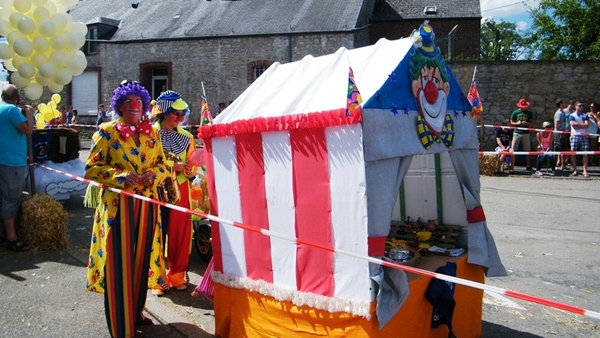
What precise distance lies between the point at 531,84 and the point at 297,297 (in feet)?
52.3

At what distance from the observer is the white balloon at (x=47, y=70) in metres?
7.51

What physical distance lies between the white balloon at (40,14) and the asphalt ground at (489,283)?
9.64 feet

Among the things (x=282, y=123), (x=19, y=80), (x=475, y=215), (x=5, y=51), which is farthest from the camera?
(x=19, y=80)

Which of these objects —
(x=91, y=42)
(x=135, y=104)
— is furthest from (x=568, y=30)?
(x=135, y=104)

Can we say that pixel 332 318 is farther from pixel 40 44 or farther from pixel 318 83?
pixel 40 44

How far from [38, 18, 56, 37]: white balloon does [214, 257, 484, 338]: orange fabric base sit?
196 inches

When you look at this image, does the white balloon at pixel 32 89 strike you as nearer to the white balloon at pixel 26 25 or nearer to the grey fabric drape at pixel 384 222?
the white balloon at pixel 26 25

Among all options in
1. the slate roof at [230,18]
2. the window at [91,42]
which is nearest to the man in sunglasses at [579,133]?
the slate roof at [230,18]

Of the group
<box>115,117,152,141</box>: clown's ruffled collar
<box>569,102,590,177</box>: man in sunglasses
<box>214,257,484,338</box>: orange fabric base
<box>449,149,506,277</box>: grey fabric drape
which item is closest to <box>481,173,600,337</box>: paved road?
<box>214,257,484,338</box>: orange fabric base

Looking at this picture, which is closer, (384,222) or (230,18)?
(384,222)

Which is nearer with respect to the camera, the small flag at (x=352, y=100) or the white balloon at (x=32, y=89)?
the small flag at (x=352, y=100)

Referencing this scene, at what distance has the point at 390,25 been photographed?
2677 cm

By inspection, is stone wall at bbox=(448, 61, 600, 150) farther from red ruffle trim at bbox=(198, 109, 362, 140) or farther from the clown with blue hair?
→ red ruffle trim at bbox=(198, 109, 362, 140)

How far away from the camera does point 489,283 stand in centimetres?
564
